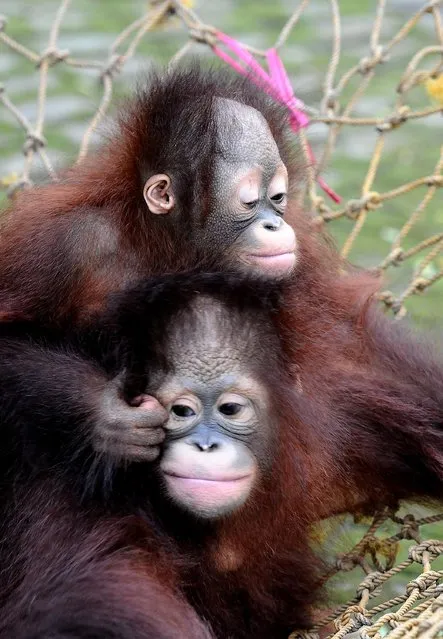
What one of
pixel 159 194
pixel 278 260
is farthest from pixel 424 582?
pixel 159 194

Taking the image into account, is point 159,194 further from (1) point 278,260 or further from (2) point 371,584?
(2) point 371,584

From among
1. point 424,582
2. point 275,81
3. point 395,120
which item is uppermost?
point 275,81

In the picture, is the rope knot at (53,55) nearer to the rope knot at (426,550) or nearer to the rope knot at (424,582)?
the rope knot at (426,550)

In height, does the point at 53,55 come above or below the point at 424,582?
above

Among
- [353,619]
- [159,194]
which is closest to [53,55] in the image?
[159,194]

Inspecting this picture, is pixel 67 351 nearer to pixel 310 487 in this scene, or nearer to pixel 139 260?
pixel 139 260

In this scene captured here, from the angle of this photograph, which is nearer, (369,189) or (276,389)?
(276,389)

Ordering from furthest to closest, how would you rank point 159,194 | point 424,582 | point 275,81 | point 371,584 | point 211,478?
point 275,81 → point 159,194 → point 371,584 → point 424,582 → point 211,478

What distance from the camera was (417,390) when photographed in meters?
3.52

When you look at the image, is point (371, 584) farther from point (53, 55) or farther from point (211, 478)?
point (53, 55)

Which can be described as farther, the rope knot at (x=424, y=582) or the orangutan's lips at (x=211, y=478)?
the rope knot at (x=424, y=582)

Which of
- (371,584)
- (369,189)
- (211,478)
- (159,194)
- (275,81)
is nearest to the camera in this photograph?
(211,478)

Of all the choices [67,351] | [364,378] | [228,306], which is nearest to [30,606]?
[67,351]

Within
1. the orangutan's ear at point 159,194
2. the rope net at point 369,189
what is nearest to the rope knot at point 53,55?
the rope net at point 369,189
